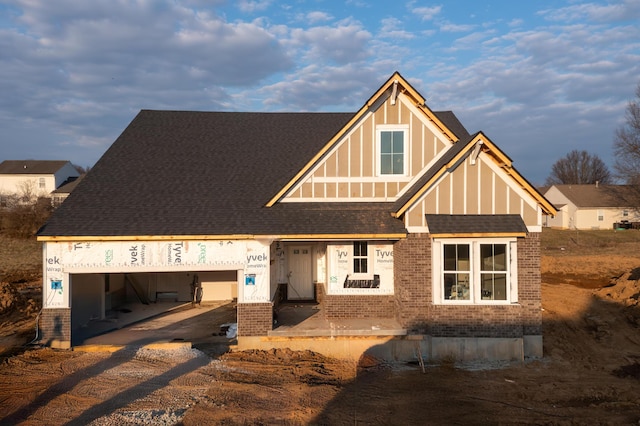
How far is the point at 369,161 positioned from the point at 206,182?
17.8 ft

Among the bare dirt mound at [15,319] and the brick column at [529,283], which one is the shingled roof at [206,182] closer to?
the brick column at [529,283]

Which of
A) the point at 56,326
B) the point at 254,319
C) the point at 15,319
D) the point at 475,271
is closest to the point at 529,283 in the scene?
the point at 475,271

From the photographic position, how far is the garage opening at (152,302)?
46.6 ft

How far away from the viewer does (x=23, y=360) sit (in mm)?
11242

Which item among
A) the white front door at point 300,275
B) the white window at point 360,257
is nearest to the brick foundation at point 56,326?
the white front door at point 300,275

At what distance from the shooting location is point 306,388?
9984 millimetres

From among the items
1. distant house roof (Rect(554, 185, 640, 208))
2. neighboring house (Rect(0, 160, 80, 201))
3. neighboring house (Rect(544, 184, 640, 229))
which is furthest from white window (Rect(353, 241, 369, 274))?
neighboring house (Rect(0, 160, 80, 201))

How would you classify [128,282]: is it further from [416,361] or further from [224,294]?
[416,361]

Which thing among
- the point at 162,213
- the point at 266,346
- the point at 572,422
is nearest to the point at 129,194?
the point at 162,213

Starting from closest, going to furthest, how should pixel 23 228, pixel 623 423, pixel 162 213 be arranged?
pixel 623 423 < pixel 162 213 < pixel 23 228

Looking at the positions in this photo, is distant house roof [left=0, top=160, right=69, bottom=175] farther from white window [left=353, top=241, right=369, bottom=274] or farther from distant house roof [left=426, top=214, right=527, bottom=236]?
distant house roof [left=426, top=214, right=527, bottom=236]

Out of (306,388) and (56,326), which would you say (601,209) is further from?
(56,326)

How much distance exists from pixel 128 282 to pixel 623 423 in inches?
666

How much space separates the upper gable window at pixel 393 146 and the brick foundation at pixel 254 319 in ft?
18.4
